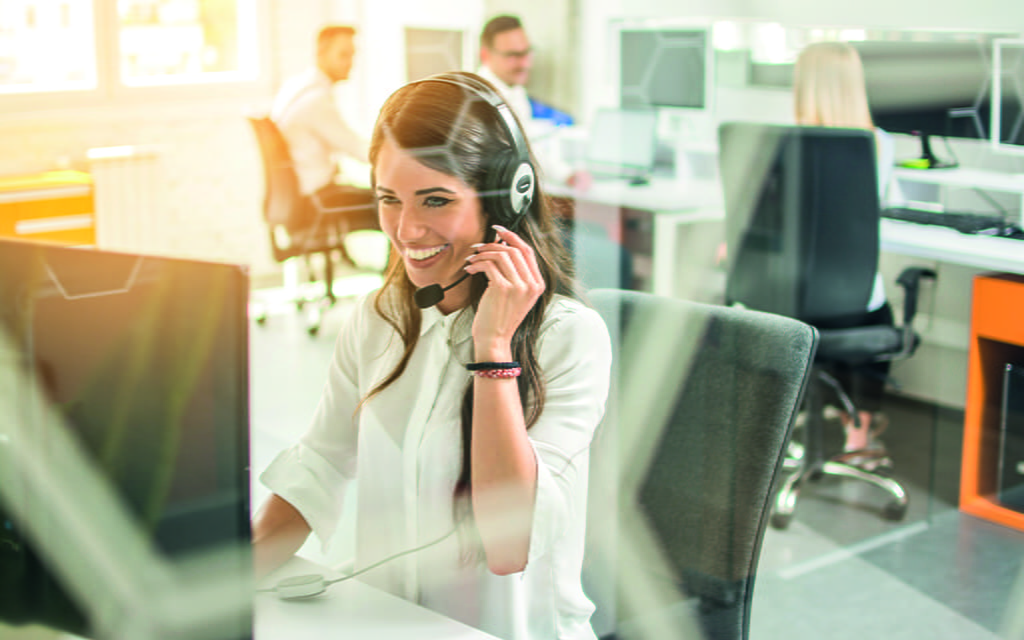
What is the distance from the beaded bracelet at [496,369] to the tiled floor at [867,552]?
2.71ft

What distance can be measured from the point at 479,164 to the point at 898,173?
2.10m

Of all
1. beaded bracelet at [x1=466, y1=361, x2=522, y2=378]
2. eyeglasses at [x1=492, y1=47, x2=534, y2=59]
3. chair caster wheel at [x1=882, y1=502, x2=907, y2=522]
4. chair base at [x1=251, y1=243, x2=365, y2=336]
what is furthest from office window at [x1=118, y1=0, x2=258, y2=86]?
chair caster wheel at [x1=882, y1=502, x2=907, y2=522]

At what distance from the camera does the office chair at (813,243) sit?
2.06m

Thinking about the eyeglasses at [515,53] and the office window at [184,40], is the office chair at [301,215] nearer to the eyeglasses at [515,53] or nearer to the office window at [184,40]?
the office window at [184,40]

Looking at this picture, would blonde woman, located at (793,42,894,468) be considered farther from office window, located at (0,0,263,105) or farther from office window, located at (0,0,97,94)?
office window, located at (0,0,97,94)

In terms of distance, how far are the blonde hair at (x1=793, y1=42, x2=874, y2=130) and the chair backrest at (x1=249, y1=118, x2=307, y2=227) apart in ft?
3.96

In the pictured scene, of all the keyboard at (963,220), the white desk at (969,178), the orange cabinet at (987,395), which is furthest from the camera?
the white desk at (969,178)

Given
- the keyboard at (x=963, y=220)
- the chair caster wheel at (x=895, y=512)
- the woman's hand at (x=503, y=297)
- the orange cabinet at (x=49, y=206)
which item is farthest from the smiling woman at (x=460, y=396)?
the keyboard at (x=963, y=220)

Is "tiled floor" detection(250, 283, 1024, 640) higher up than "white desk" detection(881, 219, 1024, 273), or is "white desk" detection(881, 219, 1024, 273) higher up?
"white desk" detection(881, 219, 1024, 273)

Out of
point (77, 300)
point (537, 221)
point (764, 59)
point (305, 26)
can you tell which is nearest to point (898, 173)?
point (764, 59)

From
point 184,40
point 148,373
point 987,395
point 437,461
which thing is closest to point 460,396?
point 437,461

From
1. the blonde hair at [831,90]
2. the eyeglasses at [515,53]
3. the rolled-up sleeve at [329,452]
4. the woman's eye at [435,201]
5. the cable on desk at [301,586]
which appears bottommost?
the cable on desk at [301,586]

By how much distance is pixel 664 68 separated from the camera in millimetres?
3178

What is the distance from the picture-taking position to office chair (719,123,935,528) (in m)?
2.06
